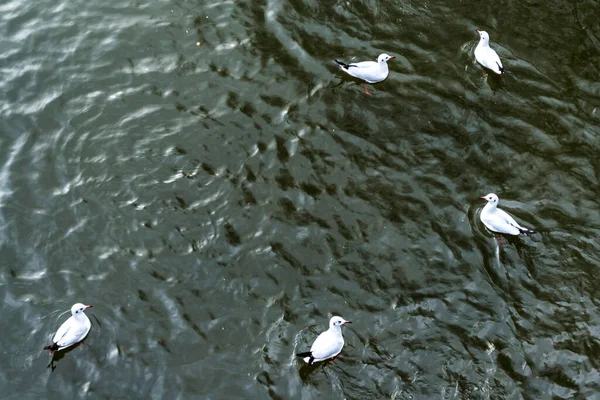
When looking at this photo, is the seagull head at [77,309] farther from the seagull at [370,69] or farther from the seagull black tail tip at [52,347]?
the seagull at [370,69]

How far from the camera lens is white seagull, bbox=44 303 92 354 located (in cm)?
1334

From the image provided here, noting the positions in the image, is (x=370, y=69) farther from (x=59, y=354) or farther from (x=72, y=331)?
(x=59, y=354)

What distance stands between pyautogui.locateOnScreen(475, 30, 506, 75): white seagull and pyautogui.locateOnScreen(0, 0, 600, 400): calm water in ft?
1.16

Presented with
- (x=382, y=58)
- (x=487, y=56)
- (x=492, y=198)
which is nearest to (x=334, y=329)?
(x=492, y=198)

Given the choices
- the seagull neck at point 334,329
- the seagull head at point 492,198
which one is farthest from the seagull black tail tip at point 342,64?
the seagull neck at point 334,329

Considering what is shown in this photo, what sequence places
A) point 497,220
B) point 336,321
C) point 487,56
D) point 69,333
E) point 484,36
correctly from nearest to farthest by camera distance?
point 336,321 < point 69,333 < point 497,220 < point 487,56 < point 484,36

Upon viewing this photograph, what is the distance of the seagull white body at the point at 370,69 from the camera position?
57.6 feet

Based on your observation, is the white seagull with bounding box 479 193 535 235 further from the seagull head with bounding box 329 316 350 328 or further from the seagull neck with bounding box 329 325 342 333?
the seagull neck with bounding box 329 325 342 333

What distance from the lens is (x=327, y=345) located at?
Answer: 43.0 feet

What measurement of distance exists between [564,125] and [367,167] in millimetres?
4370

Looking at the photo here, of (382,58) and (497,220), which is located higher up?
(382,58)

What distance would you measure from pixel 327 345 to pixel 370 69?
22.8 ft

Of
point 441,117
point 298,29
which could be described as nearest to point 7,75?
point 298,29

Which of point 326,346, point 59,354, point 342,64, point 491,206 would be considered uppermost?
point 342,64
